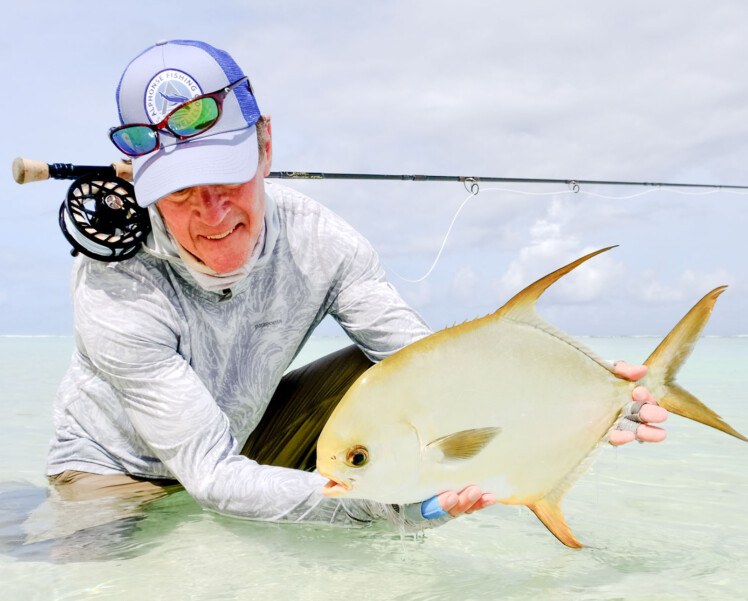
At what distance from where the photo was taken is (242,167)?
2.02 m

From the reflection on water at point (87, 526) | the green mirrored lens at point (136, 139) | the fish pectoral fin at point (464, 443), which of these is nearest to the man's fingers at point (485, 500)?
the fish pectoral fin at point (464, 443)

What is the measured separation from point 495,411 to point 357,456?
0.94 feet

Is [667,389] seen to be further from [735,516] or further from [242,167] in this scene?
[735,516]

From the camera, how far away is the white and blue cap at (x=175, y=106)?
1977 mm

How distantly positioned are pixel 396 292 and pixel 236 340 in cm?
54

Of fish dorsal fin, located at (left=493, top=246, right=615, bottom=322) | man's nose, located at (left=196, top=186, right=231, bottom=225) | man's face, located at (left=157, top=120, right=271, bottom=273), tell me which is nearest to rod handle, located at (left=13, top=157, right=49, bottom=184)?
man's face, located at (left=157, top=120, right=271, bottom=273)

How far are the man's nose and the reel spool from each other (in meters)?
0.27

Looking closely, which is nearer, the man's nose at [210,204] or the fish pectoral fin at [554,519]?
the fish pectoral fin at [554,519]

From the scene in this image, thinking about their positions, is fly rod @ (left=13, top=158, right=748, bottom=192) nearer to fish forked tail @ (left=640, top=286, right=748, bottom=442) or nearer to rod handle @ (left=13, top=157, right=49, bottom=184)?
rod handle @ (left=13, top=157, right=49, bottom=184)

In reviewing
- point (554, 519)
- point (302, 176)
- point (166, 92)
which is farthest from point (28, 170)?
point (554, 519)

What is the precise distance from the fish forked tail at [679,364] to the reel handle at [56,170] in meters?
1.62

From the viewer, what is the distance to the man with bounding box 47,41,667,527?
2023 mm

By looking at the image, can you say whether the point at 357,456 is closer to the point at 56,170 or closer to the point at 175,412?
the point at 175,412

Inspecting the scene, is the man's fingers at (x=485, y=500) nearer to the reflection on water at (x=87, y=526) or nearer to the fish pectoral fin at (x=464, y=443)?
the fish pectoral fin at (x=464, y=443)
